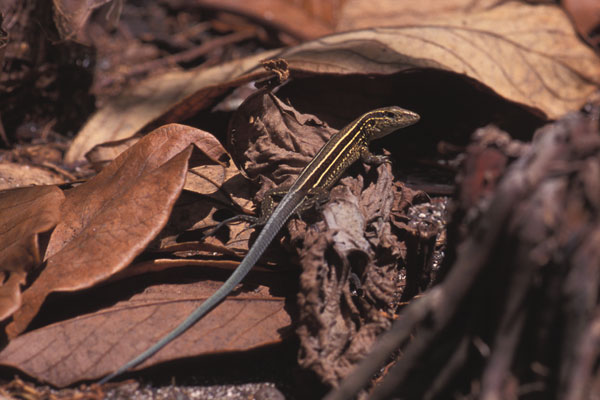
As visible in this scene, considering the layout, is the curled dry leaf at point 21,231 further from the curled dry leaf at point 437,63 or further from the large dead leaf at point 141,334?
the curled dry leaf at point 437,63

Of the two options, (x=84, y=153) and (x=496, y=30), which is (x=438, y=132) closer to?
(x=496, y=30)

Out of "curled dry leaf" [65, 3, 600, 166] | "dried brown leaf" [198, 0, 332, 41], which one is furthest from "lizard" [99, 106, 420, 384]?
"dried brown leaf" [198, 0, 332, 41]

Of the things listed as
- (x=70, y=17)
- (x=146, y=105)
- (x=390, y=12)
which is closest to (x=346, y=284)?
(x=146, y=105)

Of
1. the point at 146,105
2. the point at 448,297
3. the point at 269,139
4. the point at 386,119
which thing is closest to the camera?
the point at 448,297

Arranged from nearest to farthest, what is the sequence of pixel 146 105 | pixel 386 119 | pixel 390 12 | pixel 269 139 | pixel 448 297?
pixel 448 297
pixel 269 139
pixel 386 119
pixel 146 105
pixel 390 12

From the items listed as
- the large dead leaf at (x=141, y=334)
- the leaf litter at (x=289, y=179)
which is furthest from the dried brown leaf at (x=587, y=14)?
the large dead leaf at (x=141, y=334)

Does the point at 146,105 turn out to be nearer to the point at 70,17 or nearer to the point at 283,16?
the point at 70,17
